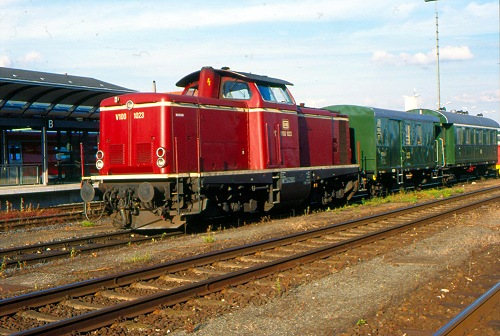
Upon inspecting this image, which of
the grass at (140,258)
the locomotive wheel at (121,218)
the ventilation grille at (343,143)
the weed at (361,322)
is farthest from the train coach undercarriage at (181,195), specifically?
the weed at (361,322)

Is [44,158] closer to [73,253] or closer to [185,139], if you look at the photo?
[185,139]

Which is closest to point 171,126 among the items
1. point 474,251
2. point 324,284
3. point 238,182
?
point 238,182

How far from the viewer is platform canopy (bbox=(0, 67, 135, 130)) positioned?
17.5 metres

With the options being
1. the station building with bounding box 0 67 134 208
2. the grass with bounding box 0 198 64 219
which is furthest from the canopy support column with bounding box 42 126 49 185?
the grass with bounding box 0 198 64 219

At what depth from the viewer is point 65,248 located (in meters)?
11.2

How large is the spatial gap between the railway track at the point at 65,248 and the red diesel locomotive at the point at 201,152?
0.46m

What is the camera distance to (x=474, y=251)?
982cm

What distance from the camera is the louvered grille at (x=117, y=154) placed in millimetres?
12500

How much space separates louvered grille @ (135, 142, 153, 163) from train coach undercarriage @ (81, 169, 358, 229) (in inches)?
17.5

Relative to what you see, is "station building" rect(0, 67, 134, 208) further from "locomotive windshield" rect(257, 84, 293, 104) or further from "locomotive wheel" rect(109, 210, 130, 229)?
"locomotive windshield" rect(257, 84, 293, 104)

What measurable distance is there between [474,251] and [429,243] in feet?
3.59

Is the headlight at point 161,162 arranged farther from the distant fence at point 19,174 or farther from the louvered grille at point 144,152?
the distant fence at point 19,174

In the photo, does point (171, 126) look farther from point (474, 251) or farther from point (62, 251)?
point (474, 251)

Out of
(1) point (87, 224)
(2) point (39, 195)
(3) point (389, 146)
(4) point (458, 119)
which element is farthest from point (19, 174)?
(4) point (458, 119)
